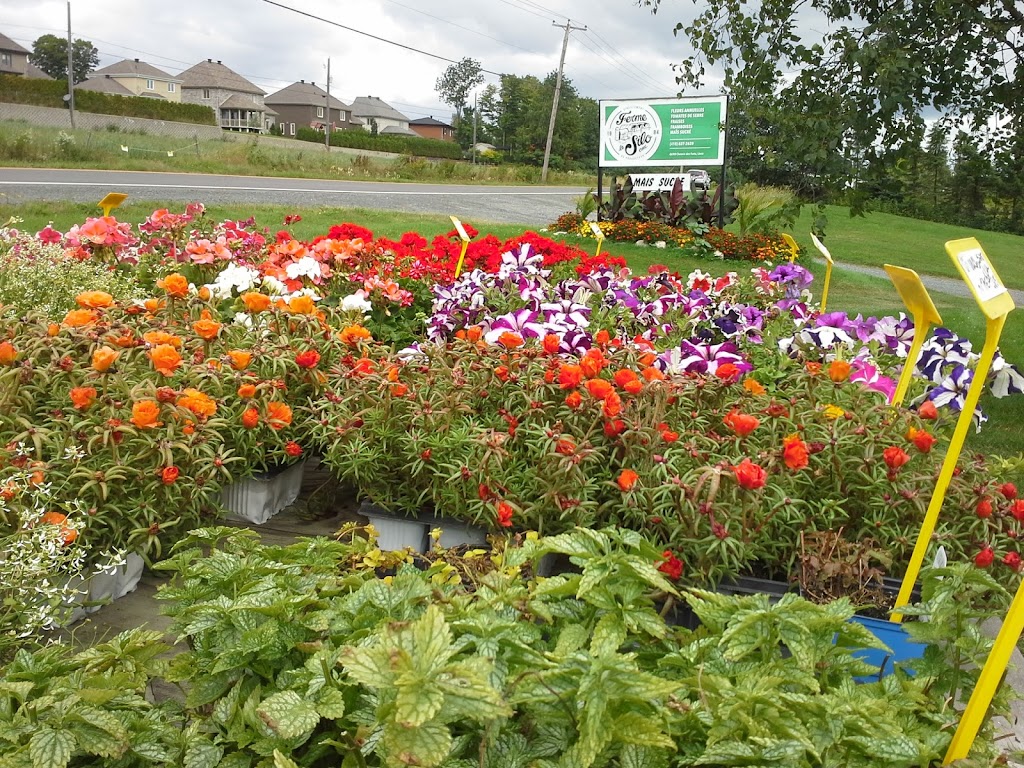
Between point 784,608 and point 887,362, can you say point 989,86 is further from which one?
point 784,608

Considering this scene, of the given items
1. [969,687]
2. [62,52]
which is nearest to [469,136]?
[62,52]

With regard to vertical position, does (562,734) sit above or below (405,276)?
below

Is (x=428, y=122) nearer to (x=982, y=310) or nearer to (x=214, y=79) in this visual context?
(x=214, y=79)

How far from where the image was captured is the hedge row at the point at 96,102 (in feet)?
105

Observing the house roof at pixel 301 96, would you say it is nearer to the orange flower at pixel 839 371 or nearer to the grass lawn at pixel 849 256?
the grass lawn at pixel 849 256

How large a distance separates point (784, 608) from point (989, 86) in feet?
15.5

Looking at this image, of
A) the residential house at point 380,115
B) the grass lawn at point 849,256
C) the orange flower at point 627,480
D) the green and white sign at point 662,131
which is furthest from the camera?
the residential house at point 380,115

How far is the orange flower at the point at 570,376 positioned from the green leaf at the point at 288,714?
1362 millimetres

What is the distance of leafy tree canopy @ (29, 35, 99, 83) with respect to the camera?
235 feet

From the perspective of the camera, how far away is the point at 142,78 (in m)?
78.1

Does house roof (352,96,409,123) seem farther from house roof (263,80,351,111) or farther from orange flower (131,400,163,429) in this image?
orange flower (131,400,163,429)

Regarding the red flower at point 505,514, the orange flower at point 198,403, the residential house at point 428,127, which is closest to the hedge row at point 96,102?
the orange flower at point 198,403

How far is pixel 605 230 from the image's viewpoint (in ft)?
38.8

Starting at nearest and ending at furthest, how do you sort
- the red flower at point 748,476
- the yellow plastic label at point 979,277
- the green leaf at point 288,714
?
1. the green leaf at point 288,714
2. the yellow plastic label at point 979,277
3. the red flower at point 748,476
